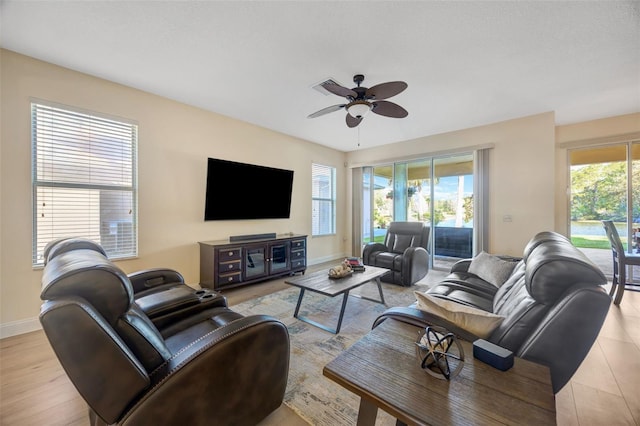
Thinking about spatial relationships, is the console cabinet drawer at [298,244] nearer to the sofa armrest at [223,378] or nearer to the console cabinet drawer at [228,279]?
the console cabinet drawer at [228,279]

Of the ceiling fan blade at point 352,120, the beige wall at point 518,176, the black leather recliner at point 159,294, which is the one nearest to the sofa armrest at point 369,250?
the beige wall at point 518,176

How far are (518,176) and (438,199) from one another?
1.35 metres

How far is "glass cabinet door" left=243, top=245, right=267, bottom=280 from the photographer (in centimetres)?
388

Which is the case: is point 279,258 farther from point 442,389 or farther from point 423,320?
point 442,389

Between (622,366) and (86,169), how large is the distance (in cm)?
551

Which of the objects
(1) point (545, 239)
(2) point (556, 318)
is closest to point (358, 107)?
(1) point (545, 239)

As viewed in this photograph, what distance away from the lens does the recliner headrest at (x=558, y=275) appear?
3.52 ft

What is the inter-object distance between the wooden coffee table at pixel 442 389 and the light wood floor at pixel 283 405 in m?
0.83

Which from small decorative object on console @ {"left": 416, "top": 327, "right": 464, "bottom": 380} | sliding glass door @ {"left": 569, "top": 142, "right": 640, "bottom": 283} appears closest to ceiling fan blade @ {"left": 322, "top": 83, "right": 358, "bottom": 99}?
small decorative object on console @ {"left": 416, "top": 327, "right": 464, "bottom": 380}

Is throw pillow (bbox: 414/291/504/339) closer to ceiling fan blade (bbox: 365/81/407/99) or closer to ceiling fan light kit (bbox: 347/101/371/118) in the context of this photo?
ceiling fan blade (bbox: 365/81/407/99)

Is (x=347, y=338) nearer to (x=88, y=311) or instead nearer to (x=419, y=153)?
(x=88, y=311)

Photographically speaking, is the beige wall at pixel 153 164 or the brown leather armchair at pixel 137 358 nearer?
the brown leather armchair at pixel 137 358

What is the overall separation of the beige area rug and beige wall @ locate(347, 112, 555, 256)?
1561 mm

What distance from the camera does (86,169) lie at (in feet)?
9.48
